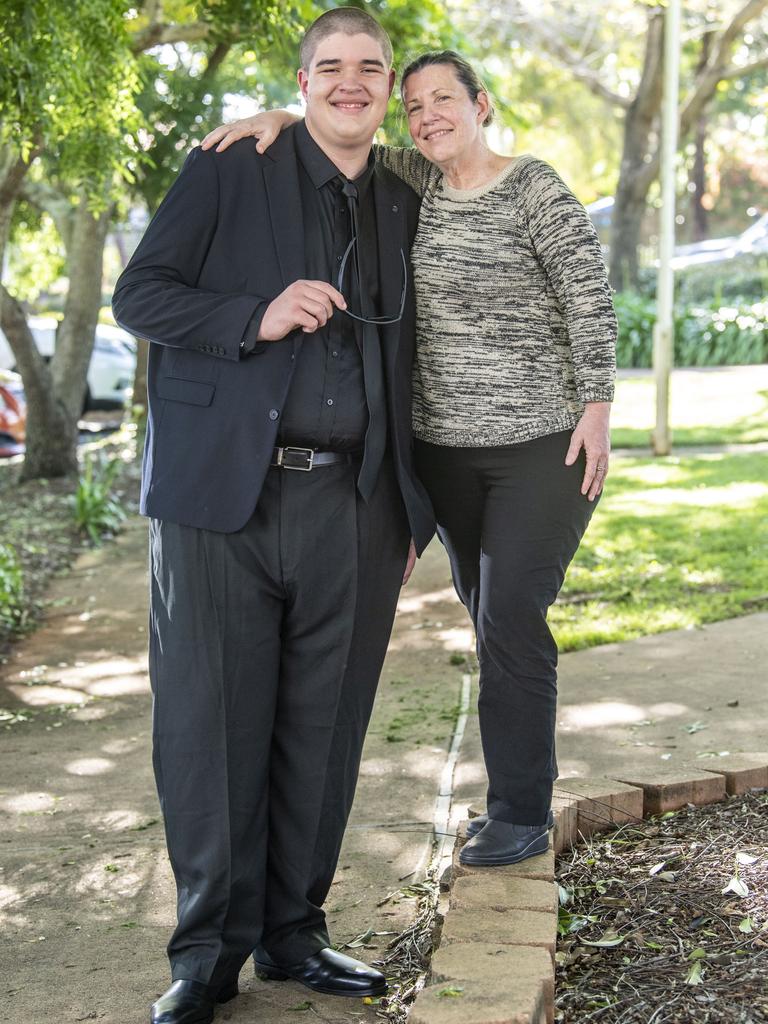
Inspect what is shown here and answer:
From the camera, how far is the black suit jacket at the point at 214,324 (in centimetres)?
290

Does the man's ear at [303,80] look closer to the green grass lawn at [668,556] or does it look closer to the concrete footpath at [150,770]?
the concrete footpath at [150,770]

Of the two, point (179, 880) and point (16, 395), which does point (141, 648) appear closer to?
point (179, 880)

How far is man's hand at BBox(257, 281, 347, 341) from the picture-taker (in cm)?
283

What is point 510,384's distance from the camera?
3.23m

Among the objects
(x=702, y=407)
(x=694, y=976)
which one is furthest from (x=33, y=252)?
(x=694, y=976)

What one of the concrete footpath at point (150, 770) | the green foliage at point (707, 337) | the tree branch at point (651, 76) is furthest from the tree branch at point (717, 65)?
the concrete footpath at point (150, 770)

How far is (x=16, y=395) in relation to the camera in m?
16.2

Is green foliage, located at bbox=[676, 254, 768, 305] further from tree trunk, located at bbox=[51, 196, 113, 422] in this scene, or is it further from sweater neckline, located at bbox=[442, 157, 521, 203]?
sweater neckline, located at bbox=[442, 157, 521, 203]

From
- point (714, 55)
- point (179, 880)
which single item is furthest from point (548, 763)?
point (714, 55)

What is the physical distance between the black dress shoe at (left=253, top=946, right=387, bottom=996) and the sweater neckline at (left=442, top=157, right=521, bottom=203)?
5.89ft

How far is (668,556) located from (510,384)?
5.25 metres

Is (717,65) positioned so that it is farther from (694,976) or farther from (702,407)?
(694,976)

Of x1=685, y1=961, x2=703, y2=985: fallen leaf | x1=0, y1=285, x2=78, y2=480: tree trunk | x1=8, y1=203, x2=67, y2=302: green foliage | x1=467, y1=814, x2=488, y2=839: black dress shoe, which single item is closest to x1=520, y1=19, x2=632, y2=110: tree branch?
x1=8, y1=203, x2=67, y2=302: green foliage

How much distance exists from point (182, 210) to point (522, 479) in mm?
991
